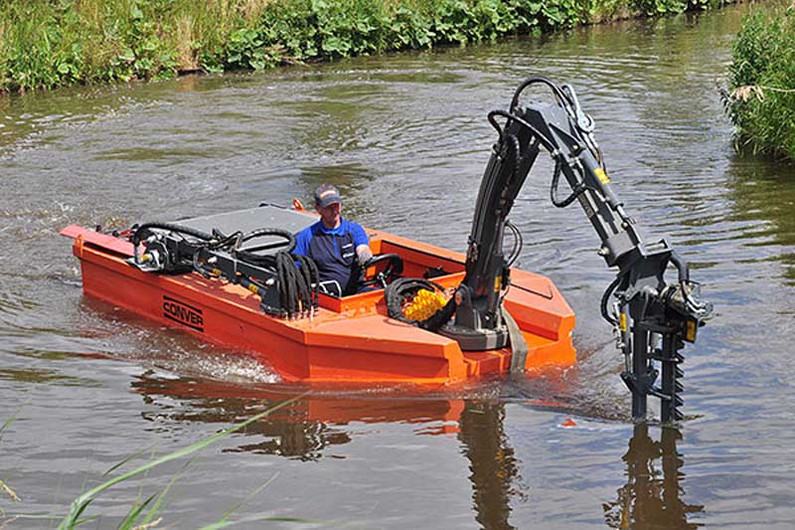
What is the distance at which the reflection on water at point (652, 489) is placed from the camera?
6613mm

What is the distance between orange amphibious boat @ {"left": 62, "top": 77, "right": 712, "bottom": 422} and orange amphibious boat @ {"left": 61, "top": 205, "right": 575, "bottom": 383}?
0.01 meters

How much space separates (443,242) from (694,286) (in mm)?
5758

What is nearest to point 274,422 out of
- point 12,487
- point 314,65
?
point 12,487

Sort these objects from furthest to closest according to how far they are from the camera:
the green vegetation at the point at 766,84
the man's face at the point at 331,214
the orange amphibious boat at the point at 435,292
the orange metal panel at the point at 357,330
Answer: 1. the green vegetation at the point at 766,84
2. the man's face at the point at 331,214
3. the orange metal panel at the point at 357,330
4. the orange amphibious boat at the point at 435,292

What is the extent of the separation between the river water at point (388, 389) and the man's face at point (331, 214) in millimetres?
1216

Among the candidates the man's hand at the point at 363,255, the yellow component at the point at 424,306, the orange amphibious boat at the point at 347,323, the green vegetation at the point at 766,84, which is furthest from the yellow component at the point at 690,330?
the green vegetation at the point at 766,84

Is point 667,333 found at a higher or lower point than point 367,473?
higher

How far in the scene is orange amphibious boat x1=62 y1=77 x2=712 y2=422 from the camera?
24.3 feet

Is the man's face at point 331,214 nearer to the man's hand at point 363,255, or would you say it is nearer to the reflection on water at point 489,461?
the man's hand at point 363,255

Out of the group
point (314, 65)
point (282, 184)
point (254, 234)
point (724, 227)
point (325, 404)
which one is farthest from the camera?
point (314, 65)

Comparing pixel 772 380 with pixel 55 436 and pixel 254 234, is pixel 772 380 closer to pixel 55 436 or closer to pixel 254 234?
pixel 254 234

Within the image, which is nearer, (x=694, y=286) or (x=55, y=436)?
(x=694, y=286)

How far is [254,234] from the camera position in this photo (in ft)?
32.1

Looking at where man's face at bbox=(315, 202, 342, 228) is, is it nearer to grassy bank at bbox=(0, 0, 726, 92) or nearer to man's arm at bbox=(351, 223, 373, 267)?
man's arm at bbox=(351, 223, 373, 267)
